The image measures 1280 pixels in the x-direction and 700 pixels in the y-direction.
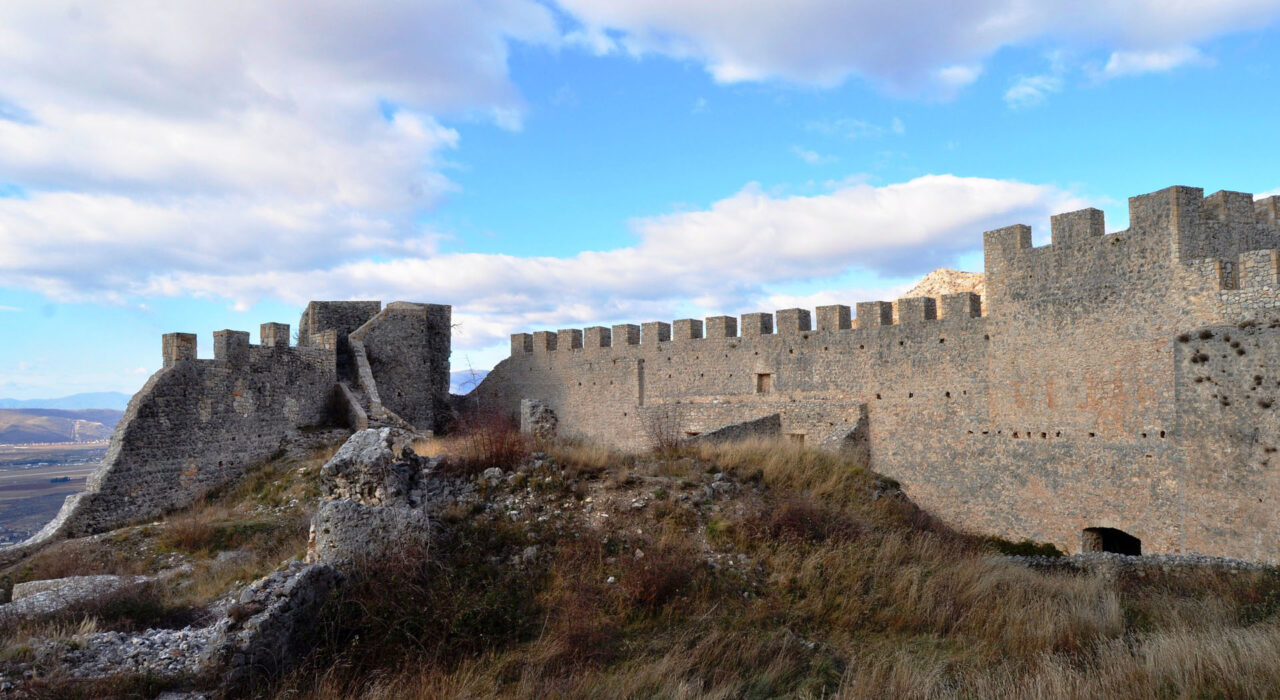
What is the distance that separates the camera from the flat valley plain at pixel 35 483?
32688mm

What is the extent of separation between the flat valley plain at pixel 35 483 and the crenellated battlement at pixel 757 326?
11615 millimetres

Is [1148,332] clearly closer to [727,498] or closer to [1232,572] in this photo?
[1232,572]

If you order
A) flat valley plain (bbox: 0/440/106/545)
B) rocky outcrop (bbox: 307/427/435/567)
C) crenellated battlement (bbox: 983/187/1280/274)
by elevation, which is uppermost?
crenellated battlement (bbox: 983/187/1280/274)

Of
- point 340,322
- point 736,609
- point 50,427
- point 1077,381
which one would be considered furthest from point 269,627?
point 50,427

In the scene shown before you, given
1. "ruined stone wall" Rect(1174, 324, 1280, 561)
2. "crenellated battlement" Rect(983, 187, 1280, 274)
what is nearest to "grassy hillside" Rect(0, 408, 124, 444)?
"crenellated battlement" Rect(983, 187, 1280, 274)

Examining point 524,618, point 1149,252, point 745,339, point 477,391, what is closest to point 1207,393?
point 1149,252

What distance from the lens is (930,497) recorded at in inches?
582

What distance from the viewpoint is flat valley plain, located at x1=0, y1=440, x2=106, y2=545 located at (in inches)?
1287

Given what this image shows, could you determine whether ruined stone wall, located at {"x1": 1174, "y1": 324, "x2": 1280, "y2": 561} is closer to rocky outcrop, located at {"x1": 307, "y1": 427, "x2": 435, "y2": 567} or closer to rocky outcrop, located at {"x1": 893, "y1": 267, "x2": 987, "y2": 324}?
rocky outcrop, located at {"x1": 893, "y1": 267, "x2": 987, "y2": 324}

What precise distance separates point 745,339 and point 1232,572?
10.9 m

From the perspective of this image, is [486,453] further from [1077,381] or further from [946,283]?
[946,283]

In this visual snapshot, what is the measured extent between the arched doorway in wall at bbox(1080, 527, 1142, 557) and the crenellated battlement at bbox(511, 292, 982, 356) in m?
4.35

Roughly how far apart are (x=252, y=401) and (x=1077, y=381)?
1642 centimetres

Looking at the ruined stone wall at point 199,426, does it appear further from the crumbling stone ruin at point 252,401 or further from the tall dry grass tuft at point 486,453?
the tall dry grass tuft at point 486,453
